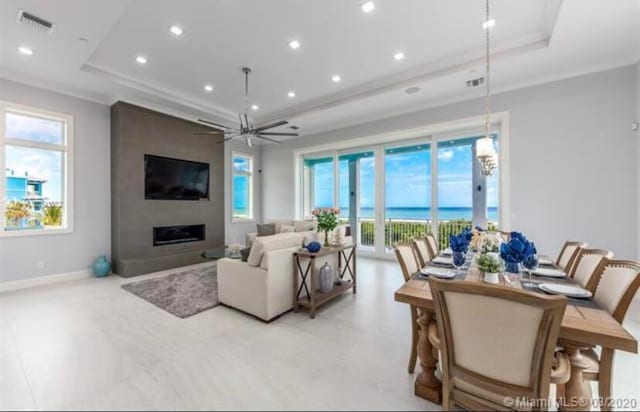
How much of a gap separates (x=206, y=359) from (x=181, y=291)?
6.79ft

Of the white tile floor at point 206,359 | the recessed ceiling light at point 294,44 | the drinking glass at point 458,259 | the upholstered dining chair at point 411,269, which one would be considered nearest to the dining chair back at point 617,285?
the white tile floor at point 206,359

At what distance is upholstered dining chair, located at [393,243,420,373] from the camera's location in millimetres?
2141

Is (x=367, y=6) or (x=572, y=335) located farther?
(x=367, y=6)

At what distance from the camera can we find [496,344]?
1288 mm

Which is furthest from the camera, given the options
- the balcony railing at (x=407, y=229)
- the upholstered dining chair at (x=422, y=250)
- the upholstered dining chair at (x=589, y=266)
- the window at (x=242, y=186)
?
the window at (x=242, y=186)

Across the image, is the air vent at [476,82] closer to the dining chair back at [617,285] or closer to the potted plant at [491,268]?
the dining chair back at [617,285]

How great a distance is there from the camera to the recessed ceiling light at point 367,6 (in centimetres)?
287

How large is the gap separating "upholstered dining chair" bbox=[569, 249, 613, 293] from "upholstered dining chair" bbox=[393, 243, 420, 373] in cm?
128

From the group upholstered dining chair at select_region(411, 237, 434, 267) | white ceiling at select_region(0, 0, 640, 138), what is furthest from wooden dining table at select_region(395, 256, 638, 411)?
white ceiling at select_region(0, 0, 640, 138)

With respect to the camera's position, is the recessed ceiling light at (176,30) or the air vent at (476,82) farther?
the air vent at (476,82)

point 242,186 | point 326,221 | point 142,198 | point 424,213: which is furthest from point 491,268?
point 242,186

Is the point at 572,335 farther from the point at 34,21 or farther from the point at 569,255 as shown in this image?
the point at 34,21

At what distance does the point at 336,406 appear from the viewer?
1.78 m

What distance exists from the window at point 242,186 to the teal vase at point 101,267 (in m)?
3.17
